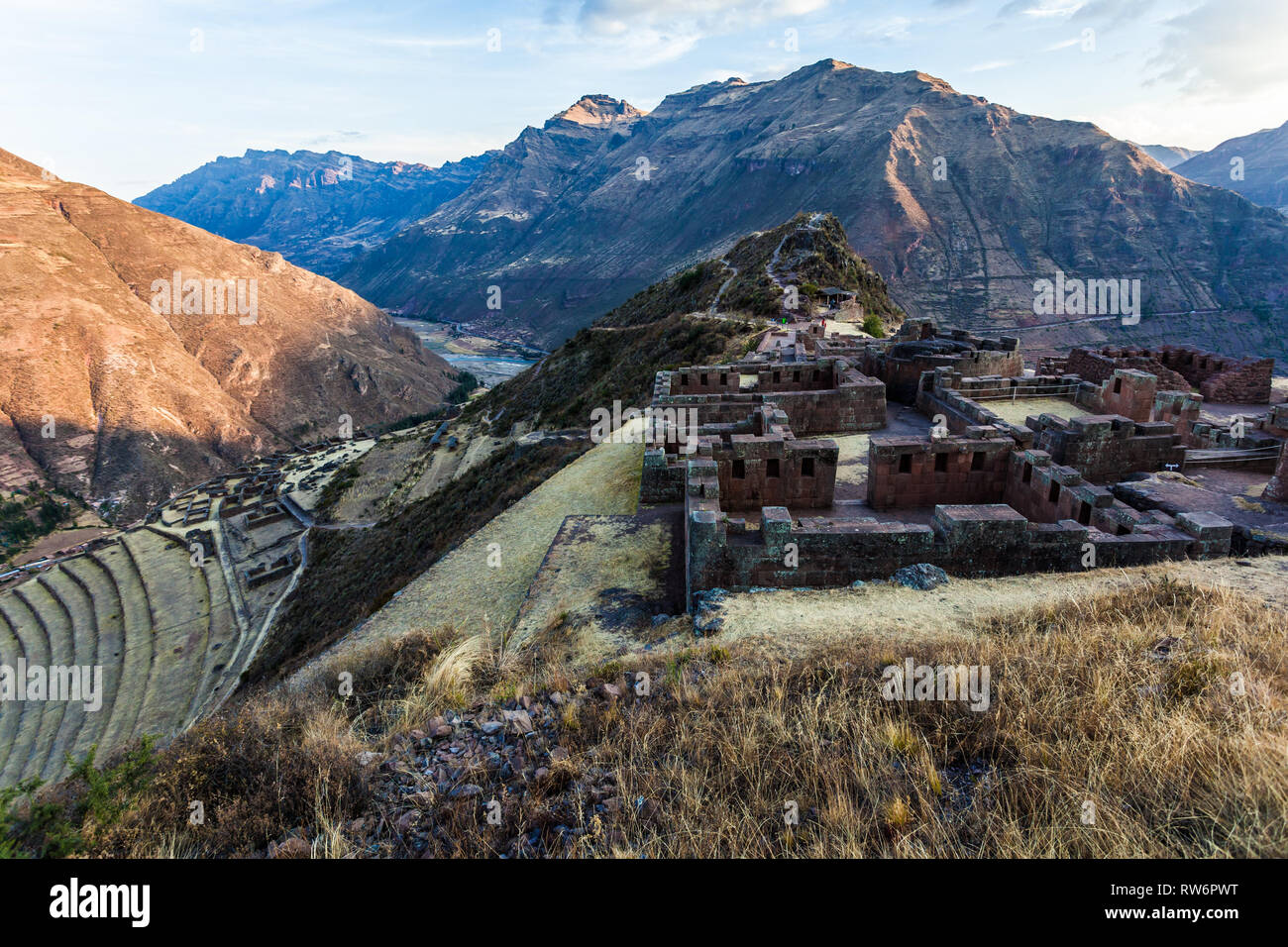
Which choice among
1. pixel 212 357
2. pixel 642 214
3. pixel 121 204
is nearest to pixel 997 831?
pixel 212 357

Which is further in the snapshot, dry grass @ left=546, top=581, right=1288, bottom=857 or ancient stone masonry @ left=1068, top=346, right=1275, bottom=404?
ancient stone masonry @ left=1068, top=346, right=1275, bottom=404

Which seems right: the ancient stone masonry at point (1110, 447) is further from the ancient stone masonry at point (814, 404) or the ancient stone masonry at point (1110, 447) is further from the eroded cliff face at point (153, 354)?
the eroded cliff face at point (153, 354)

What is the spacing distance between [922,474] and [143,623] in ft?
143

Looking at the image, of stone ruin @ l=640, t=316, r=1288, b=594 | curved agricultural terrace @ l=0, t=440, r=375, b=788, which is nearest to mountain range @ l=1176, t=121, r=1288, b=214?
stone ruin @ l=640, t=316, r=1288, b=594

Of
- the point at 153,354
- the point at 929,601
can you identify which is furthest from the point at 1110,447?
the point at 153,354

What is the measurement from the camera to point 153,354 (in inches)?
2948

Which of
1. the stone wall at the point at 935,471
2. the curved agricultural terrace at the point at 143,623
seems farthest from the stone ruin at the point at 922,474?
the curved agricultural terrace at the point at 143,623

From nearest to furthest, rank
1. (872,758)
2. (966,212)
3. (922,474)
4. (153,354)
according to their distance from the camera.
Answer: (872,758), (922,474), (153,354), (966,212)

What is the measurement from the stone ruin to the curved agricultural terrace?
1896cm

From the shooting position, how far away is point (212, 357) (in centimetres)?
8338

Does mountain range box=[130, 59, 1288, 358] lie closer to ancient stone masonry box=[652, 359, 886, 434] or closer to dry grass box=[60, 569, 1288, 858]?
ancient stone masonry box=[652, 359, 886, 434]

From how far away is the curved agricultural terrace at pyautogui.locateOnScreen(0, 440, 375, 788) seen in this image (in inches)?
1049

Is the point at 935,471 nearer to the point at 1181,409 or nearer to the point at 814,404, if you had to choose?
the point at 814,404
